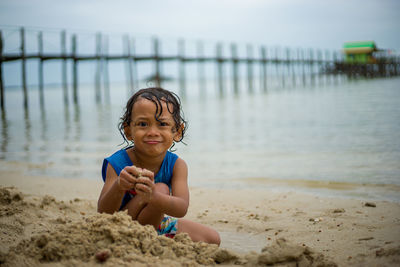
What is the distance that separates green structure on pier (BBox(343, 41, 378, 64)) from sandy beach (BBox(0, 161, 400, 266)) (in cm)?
5870

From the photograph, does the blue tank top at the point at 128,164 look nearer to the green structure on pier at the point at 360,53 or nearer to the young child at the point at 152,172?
the young child at the point at 152,172

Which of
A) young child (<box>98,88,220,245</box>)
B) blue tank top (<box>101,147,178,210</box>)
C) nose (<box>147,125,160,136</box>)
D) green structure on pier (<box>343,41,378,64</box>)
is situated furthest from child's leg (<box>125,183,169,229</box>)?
green structure on pier (<box>343,41,378,64</box>)

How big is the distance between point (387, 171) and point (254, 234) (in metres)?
2.71

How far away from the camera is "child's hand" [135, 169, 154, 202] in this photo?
79.4 inches

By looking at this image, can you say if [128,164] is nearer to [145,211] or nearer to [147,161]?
[147,161]

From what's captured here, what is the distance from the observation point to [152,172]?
2.12 metres

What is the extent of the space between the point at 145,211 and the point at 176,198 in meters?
0.19

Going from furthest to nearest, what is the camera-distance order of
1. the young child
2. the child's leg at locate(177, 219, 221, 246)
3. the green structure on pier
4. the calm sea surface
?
the green structure on pier < the calm sea surface < the child's leg at locate(177, 219, 221, 246) < the young child

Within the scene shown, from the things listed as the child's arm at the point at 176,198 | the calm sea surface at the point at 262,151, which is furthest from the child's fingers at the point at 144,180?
the calm sea surface at the point at 262,151

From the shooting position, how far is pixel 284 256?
6.53 ft

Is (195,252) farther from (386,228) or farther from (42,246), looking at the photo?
(386,228)

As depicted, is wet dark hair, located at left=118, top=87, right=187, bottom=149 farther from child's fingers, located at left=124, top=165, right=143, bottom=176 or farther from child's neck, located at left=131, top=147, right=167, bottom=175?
child's fingers, located at left=124, top=165, right=143, bottom=176

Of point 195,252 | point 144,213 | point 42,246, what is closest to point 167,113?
point 144,213

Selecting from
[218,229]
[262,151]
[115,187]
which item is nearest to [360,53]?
[262,151]
